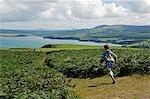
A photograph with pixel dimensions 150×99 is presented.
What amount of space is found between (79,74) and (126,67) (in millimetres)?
5738

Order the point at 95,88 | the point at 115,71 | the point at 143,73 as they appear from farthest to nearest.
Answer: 1. the point at 115,71
2. the point at 143,73
3. the point at 95,88

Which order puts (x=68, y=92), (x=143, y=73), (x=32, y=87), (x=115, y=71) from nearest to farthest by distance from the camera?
(x=68, y=92) < (x=32, y=87) < (x=143, y=73) < (x=115, y=71)

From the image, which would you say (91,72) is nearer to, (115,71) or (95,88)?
(115,71)

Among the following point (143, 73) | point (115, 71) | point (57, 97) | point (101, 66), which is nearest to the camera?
point (57, 97)

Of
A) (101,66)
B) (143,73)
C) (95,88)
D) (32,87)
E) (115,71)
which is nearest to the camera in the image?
(32,87)

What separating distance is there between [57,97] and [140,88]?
6.03m

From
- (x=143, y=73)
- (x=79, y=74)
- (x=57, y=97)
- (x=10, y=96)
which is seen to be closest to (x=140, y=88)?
(x=143, y=73)

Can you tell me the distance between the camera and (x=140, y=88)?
62.3 feet

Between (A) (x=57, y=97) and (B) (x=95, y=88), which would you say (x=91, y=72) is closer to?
(B) (x=95, y=88)

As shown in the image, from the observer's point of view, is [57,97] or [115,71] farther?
[115,71]

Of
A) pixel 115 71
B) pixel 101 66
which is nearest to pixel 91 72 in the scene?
pixel 101 66

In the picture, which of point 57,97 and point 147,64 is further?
point 147,64

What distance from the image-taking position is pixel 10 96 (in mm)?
15156

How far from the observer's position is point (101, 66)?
90.4ft
